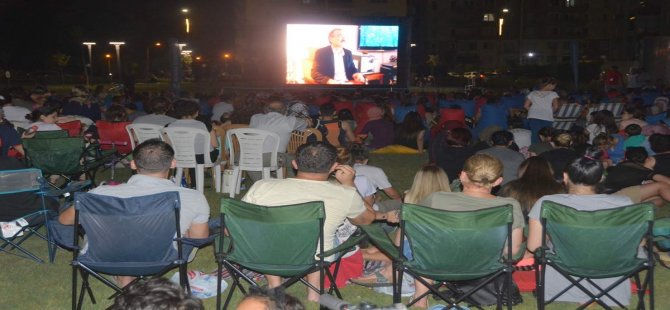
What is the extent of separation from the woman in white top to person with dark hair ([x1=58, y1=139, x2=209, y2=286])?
8320mm

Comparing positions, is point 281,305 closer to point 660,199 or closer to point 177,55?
point 660,199

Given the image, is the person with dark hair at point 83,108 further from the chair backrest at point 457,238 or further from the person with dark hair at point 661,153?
the chair backrest at point 457,238

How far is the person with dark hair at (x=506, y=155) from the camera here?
710 cm

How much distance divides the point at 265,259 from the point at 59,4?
4767 centimetres

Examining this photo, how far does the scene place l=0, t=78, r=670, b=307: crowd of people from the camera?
14.8ft

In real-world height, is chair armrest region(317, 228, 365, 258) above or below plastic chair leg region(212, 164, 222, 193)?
above

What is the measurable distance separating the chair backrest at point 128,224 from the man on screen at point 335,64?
67.8ft

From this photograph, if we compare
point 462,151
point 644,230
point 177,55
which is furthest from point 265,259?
point 177,55

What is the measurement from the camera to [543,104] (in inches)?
468

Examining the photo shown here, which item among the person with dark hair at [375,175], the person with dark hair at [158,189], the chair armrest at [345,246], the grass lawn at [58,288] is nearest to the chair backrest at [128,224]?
the person with dark hair at [158,189]

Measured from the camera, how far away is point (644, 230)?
4.18 metres

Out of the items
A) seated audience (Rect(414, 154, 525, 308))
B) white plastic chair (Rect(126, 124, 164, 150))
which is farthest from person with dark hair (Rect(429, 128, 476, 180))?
white plastic chair (Rect(126, 124, 164, 150))

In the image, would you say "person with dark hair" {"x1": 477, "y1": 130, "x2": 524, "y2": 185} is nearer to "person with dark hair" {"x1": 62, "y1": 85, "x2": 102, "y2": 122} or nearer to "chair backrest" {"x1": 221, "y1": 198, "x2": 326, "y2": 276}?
"chair backrest" {"x1": 221, "y1": 198, "x2": 326, "y2": 276}

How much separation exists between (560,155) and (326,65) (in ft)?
60.0
